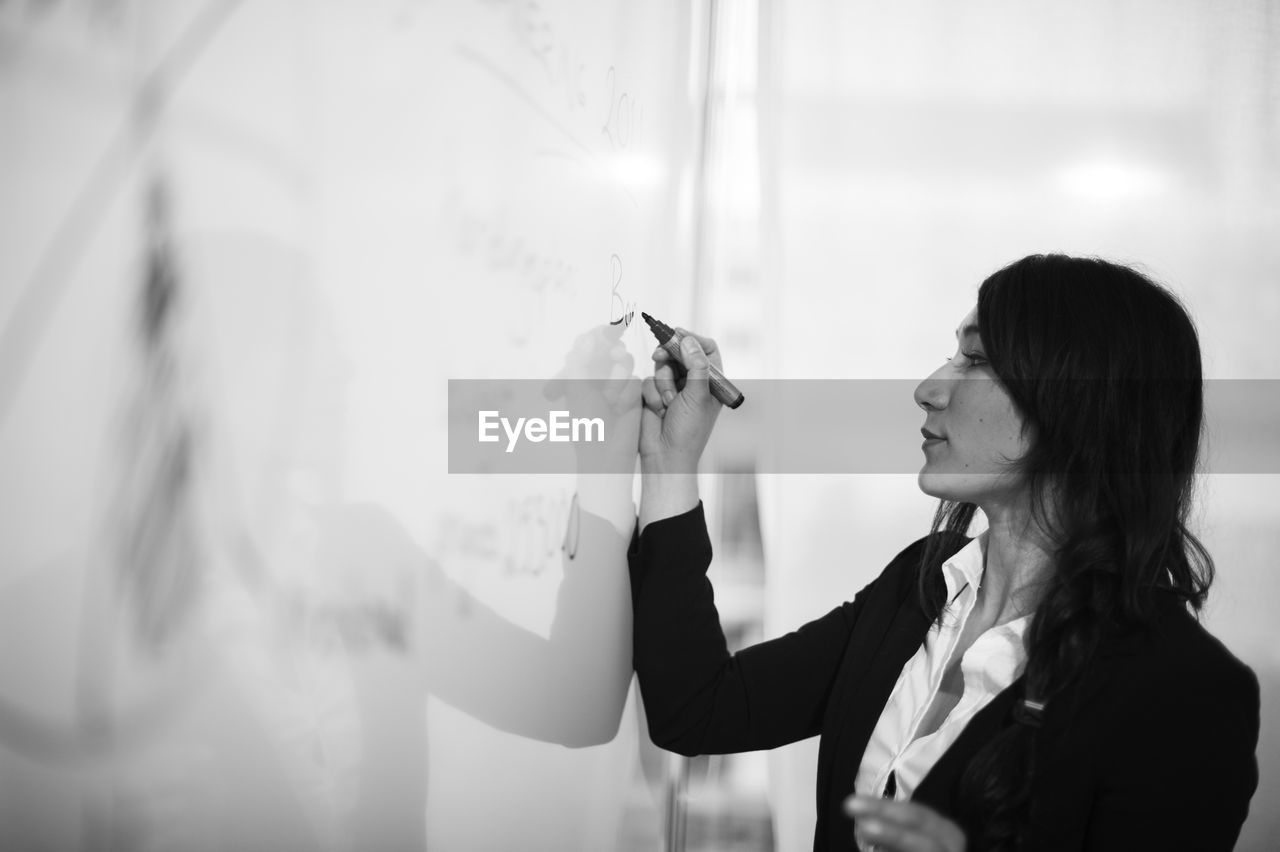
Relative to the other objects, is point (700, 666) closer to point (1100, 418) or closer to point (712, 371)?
point (712, 371)

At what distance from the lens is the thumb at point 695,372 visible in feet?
2.10

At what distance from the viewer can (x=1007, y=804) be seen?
0.58m

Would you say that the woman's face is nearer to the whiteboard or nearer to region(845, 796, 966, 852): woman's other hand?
region(845, 796, 966, 852): woman's other hand

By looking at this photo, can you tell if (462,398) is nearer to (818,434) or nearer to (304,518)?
(304,518)

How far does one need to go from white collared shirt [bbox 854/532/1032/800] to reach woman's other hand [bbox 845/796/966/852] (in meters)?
0.14

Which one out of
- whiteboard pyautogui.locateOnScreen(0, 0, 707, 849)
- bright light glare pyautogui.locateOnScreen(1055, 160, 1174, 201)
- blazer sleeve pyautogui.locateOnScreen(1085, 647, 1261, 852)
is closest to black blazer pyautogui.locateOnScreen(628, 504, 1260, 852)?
blazer sleeve pyautogui.locateOnScreen(1085, 647, 1261, 852)

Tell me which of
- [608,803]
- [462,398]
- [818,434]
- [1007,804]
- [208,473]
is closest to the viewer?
[208,473]

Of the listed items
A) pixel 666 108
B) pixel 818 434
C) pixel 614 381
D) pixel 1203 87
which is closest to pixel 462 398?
pixel 614 381

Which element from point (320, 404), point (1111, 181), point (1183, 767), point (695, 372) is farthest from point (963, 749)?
point (1111, 181)

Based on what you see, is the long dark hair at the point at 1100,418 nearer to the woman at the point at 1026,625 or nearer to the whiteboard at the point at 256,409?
the woman at the point at 1026,625

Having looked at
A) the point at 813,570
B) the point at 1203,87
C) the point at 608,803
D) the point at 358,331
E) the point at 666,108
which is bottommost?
the point at 608,803

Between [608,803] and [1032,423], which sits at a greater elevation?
[1032,423]

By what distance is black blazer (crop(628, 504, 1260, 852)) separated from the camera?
565 millimetres

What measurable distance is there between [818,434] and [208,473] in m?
0.82
